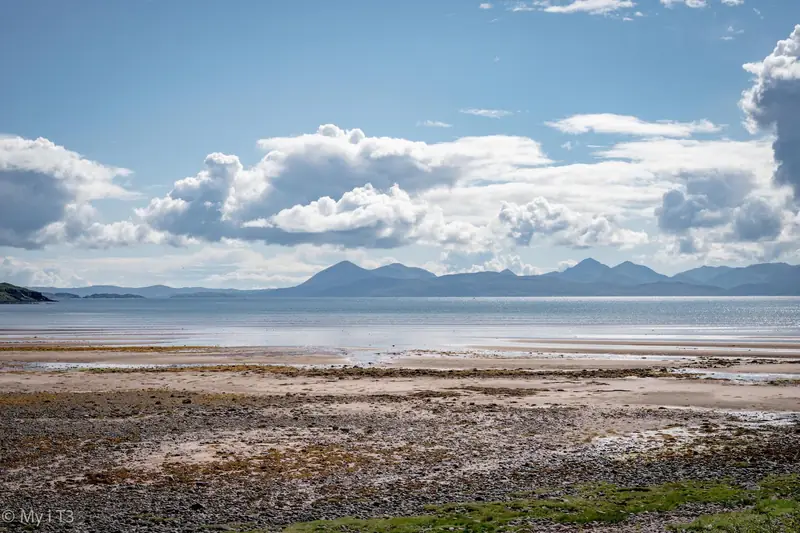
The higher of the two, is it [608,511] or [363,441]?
[608,511]

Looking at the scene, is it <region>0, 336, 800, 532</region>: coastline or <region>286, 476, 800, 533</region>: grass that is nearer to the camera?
<region>286, 476, 800, 533</region>: grass

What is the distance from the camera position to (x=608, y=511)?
49.5 ft

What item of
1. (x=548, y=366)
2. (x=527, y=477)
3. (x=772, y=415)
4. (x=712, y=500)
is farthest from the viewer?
(x=548, y=366)

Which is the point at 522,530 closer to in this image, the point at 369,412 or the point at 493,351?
the point at 369,412

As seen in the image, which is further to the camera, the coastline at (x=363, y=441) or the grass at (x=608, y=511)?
the coastline at (x=363, y=441)

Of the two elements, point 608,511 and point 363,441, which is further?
point 363,441

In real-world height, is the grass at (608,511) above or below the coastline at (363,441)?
above

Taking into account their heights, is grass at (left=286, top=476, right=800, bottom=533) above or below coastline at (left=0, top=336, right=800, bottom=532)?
above

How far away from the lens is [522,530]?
13.9 meters

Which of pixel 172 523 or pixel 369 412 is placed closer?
pixel 172 523

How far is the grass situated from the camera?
1403 cm

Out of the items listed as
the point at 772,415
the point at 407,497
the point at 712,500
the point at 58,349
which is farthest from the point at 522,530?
the point at 58,349

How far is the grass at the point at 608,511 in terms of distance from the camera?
1403 centimetres

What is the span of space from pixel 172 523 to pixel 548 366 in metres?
40.9
